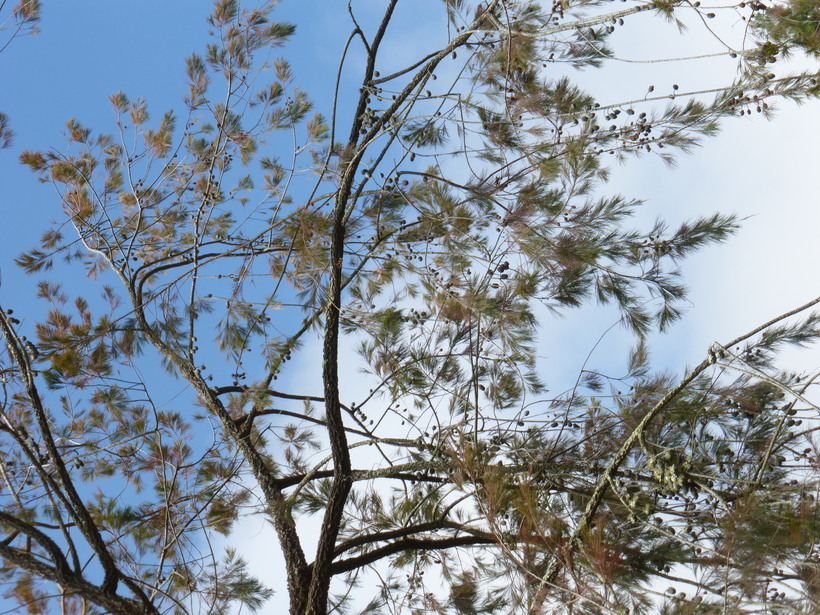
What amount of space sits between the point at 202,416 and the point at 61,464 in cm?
118

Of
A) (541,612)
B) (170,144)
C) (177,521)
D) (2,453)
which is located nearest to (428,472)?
(177,521)

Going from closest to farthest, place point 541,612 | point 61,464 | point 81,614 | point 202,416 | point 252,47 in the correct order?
point 541,612, point 61,464, point 81,614, point 202,416, point 252,47

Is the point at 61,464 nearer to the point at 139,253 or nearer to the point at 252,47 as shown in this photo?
the point at 139,253

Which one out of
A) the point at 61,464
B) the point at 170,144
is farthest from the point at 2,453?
the point at 170,144

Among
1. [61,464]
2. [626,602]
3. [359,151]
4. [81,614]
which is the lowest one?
[626,602]

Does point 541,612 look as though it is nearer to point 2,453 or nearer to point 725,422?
point 725,422

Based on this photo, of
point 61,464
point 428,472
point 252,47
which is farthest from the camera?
point 252,47

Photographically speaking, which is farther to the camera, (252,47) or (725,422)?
(252,47)

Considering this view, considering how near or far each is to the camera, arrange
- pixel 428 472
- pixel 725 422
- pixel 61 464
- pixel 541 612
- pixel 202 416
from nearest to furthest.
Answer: pixel 541 612 < pixel 61 464 < pixel 725 422 < pixel 428 472 < pixel 202 416

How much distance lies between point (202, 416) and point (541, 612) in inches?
86.8

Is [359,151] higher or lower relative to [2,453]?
higher

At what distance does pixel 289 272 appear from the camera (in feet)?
12.6

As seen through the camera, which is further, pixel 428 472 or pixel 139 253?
pixel 139 253

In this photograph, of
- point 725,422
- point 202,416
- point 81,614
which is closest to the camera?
point 81,614
